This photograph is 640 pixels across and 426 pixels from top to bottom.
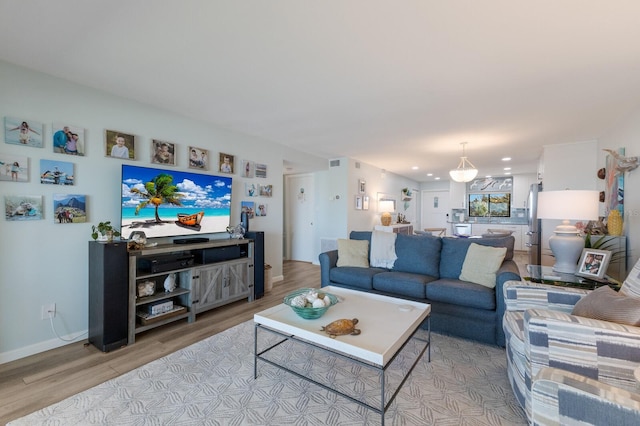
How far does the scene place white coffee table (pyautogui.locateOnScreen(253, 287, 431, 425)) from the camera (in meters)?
1.55

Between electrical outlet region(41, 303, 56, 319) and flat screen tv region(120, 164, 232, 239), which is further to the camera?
flat screen tv region(120, 164, 232, 239)

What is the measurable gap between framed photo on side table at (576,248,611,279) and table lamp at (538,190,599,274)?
0.07 metres

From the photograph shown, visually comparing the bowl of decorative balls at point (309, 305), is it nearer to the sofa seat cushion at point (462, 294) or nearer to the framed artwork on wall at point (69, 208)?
the sofa seat cushion at point (462, 294)

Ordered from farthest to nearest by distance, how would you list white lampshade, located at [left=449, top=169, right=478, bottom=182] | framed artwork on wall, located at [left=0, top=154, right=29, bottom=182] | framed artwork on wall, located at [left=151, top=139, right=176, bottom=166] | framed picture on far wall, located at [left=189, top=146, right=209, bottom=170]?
white lampshade, located at [left=449, top=169, right=478, bottom=182]
framed picture on far wall, located at [left=189, top=146, right=209, bottom=170]
framed artwork on wall, located at [left=151, top=139, right=176, bottom=166]
framed artwork on wall, located at [left=0, top=154, right=29, bottom=182]

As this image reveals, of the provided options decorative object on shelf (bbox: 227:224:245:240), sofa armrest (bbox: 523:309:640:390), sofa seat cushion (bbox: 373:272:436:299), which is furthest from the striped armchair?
decorative object on shelf (bbox: 227:224:245:240)

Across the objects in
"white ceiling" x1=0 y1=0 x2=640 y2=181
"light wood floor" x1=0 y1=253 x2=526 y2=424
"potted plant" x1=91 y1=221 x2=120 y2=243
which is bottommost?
"light wood floor" x1=0 y1=253 x2=526 y2=424

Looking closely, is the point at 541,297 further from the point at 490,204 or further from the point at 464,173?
the point at 490,204

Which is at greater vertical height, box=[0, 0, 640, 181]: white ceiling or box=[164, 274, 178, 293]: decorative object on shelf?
box=[0, 0, 640, 181]: white ceiling

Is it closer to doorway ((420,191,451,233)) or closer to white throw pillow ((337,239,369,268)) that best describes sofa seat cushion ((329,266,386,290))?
white throw pillow ((337,239,369,268))

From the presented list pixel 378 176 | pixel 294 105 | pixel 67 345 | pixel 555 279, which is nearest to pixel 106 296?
pixel 67 345

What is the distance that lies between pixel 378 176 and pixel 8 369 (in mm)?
6748

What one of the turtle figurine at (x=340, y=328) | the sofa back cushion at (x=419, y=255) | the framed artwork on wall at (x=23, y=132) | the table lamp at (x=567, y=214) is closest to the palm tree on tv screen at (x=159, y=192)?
the framed artwork on wall at (x=23, y=132)

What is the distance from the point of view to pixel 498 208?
8703mm

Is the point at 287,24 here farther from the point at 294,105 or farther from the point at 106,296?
the point at 106,296
